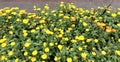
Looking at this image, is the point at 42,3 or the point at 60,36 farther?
the point at 42,3

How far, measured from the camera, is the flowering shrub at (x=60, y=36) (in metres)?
2.82

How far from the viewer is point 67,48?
2854 mm

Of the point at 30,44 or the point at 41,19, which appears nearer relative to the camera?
the point at 30,44

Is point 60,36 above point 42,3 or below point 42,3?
above

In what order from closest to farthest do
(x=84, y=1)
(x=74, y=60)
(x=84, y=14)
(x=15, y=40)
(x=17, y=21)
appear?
1. (x=74, y=60)
2. (x=15, y=40)
3. (x=17, y=21)
4. (x=84, y=14)
5. (x=84, y=1)

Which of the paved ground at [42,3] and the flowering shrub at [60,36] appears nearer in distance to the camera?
the flowering shrub at [60,36]

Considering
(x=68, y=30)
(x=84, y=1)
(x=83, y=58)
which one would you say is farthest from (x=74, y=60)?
(x=84, y=1)

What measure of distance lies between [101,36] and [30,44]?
95cm

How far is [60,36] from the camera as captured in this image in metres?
3.03

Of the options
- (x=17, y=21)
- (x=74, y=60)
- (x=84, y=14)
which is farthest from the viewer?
(x=84, y=14)

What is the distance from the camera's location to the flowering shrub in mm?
2816

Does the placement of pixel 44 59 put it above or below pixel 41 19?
below

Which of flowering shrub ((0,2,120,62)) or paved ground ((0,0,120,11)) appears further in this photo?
paved ground ((0,0,120,11))

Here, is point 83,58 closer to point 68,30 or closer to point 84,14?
point 68,30
